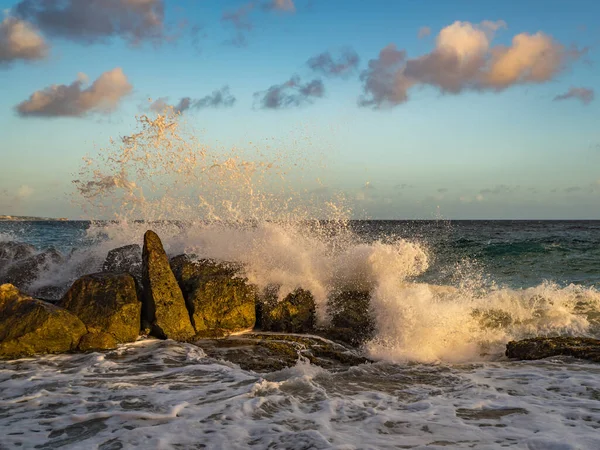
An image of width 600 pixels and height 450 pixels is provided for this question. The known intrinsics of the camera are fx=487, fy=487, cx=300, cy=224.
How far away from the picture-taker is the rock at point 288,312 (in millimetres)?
8695

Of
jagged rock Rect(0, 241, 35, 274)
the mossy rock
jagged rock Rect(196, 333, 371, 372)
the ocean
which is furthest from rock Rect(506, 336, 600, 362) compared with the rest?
Answer: jagged rock Rect(0, 241, 35, 274)

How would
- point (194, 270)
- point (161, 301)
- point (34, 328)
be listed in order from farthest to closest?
point (194, 270), point (161, 301), point (34, 328)

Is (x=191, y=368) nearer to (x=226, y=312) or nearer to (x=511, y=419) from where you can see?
(x=226, y=312)

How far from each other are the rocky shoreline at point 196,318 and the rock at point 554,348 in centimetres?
1

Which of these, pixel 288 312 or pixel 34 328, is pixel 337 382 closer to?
pixel 288 312

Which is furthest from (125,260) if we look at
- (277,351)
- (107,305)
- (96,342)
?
(277,351)

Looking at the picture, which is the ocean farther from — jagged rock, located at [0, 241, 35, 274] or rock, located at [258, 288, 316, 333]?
jagged rock, located at [0, 241, 35, 274]

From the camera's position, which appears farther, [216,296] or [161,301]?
[216,296]

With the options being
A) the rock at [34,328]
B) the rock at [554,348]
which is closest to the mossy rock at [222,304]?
the rock at [34,328]

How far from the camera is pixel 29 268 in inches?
438

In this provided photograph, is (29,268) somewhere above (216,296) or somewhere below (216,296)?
above

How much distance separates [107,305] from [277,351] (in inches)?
111

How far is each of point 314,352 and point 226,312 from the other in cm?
194

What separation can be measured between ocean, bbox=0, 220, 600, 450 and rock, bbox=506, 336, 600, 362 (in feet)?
0.82
